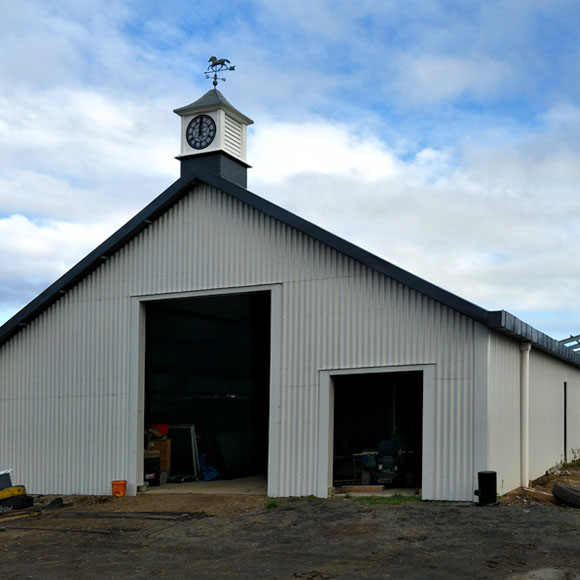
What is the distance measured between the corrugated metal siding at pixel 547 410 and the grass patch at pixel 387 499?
14.9 feet

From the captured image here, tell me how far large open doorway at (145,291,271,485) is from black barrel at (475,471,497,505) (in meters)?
8.28

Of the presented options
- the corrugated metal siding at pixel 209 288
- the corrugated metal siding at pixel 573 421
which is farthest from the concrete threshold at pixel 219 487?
the corrugated metal siding at pixel 573 421

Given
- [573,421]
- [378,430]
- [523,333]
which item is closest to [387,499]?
[378,430]

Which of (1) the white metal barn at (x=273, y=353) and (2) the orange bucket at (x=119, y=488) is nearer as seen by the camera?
(1) the white metal barn at (x=273, y=353)

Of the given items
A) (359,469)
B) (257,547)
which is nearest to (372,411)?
(359,469)

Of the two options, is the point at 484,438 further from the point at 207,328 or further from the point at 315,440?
the point at 207,328

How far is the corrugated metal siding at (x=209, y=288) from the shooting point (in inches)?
641

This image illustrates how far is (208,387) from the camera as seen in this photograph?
1024 inches

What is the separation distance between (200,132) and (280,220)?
12.1 ft

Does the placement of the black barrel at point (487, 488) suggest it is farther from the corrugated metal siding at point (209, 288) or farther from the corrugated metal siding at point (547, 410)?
the corrugated metal siding at point (547, 410)

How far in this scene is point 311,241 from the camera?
1794 cm

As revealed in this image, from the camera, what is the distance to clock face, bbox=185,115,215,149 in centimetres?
2014

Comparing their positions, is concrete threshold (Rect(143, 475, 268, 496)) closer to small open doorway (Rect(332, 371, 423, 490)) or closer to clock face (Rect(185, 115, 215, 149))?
small open doorway (Rect(332, 371, 423, 490))

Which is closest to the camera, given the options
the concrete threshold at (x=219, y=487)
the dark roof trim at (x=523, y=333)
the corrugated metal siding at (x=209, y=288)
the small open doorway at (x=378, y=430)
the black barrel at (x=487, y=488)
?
the black barrel at (x=487, y=488)
